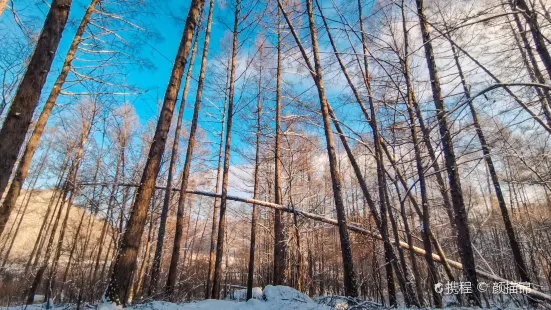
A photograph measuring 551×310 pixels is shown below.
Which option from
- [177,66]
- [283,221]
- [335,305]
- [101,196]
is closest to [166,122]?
[177,66]

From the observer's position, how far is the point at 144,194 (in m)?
4.29

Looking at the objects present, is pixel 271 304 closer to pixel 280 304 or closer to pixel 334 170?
pixel 280 304

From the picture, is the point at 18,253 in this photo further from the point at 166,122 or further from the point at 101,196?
the point at 166,122

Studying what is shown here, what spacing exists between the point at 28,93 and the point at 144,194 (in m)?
2.08

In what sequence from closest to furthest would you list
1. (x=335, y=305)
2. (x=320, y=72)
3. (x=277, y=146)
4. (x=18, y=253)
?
(x=335, y=305), (x=320, y=72), (x=277, y=146), (x=18, y=253)

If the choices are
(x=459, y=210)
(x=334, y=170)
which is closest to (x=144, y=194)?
(x=334, y=170)

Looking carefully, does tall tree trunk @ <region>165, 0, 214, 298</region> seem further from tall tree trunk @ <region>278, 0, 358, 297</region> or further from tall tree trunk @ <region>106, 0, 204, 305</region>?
tall tree trunk @ <region>278, 0, 358, 297</region>

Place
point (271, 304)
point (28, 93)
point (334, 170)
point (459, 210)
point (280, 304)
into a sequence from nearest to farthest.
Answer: point (28, 93), point (280, 304), point (271, 304), point (459, 210), point (334, 170)

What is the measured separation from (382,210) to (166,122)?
4823 millimetres

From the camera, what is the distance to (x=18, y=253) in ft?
88.5

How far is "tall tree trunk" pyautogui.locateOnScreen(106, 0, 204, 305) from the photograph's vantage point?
3732 millimetres

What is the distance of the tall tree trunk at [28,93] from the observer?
10.3ft

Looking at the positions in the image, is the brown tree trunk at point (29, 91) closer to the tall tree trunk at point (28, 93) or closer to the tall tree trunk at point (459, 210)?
the tall tree trunk at point (28, 93)

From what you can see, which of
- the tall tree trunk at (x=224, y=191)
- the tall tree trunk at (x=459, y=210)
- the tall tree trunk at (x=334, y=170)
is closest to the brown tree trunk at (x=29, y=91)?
the tall tree trunk at (x=334, y=170)
